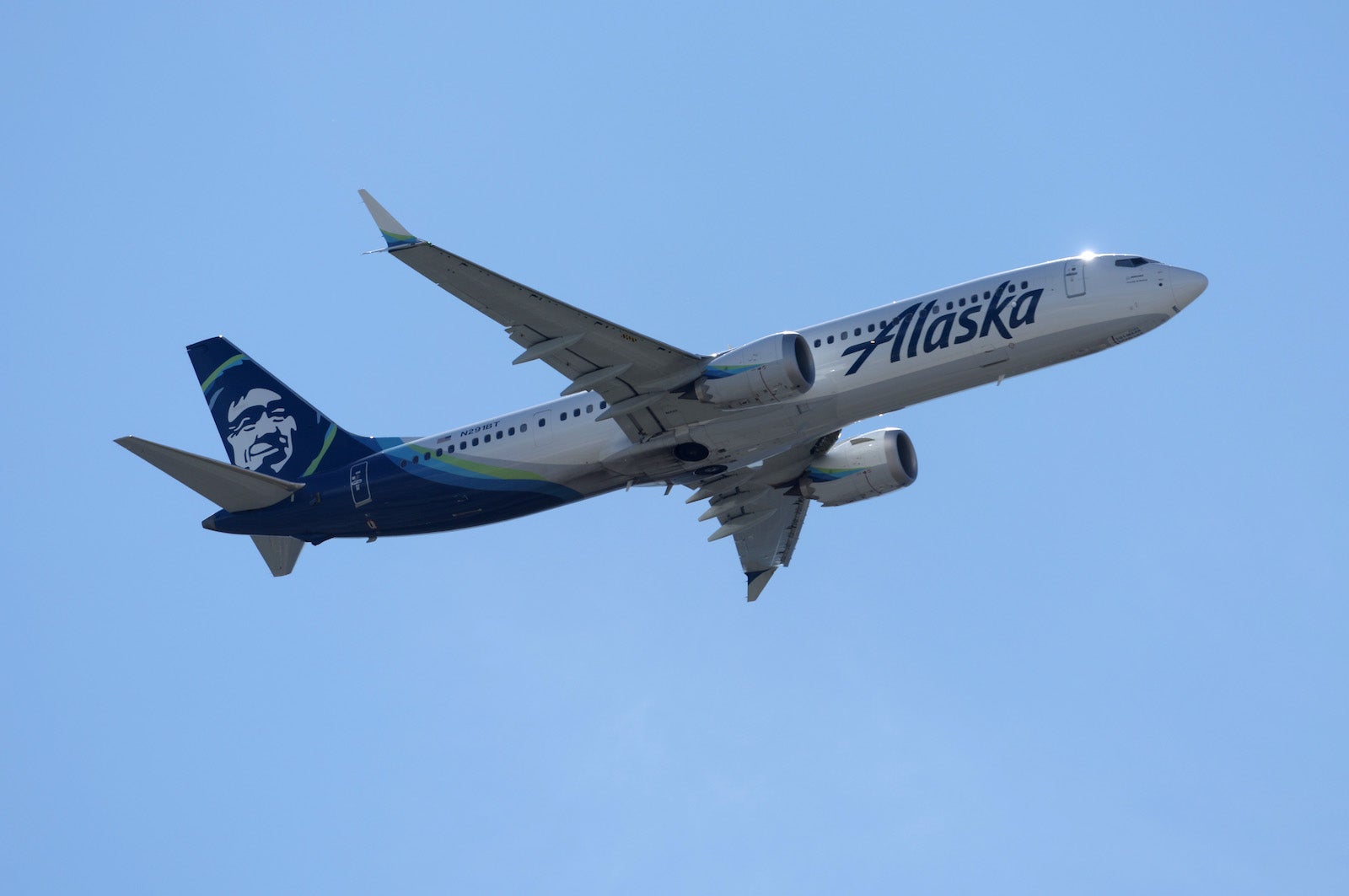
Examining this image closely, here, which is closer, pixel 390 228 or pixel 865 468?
pixel 390 228

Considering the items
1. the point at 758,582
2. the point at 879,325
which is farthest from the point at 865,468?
the point at 879,325

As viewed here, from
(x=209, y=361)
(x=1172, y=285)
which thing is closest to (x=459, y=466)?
(x=209, y=361)

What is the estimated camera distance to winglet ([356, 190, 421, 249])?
36.2 meters

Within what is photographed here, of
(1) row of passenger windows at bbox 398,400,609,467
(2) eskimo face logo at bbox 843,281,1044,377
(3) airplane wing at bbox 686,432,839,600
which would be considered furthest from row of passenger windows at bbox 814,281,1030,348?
(1) row of passenger windows at bbox 398,400,609,467

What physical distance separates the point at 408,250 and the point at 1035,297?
17.5m

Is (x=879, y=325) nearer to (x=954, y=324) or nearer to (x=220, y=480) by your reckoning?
(x=954, y=324)

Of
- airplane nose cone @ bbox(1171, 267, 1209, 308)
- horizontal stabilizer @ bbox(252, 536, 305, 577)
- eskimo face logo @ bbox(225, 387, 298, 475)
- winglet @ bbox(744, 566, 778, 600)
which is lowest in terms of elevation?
winglet @ bbox(744, 566, 778, 600)

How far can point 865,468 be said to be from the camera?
48.8 m

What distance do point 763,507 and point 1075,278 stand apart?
14.5m

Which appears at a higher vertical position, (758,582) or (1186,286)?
(1186,286)

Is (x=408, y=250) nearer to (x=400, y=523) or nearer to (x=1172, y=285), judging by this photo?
(x=400, y=523)

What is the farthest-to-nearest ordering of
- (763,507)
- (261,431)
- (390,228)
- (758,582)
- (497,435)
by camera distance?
(758,582) → (763,507) → (261,431) → (497,435) → (390,228)

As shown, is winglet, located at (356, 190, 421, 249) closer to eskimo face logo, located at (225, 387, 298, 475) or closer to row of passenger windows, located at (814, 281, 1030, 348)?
row of passenger windows, located at (814, 281, 1030, 348)

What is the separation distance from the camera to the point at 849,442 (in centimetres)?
4934
